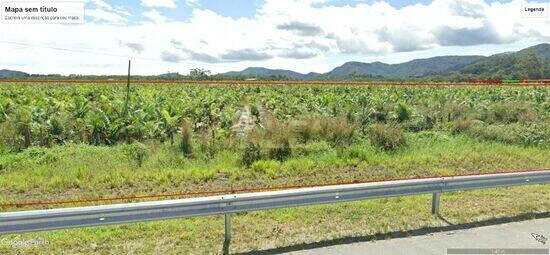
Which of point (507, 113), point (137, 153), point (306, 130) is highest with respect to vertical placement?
point (507, 113)

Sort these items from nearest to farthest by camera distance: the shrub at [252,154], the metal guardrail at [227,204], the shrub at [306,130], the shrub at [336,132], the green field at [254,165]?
the metal guardrail at [227,204] → the green field at [254,165] → the shrub at [252,154] → the shrub at [306,130] → the shrub at [336,132]

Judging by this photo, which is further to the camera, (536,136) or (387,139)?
(536,136)

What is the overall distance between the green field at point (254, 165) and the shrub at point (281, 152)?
28 millimetres

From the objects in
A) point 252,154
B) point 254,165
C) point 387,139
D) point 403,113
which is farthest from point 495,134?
point 254,165

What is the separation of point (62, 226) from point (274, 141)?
6.46 meters

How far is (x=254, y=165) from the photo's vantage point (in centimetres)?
907

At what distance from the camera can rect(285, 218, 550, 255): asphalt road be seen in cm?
484

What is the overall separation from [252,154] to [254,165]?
79cm

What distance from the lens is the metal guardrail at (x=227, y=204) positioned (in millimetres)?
4465

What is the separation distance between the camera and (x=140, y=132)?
1323 cm

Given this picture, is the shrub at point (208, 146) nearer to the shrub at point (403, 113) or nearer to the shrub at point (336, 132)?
the shrub at point (336, 132)

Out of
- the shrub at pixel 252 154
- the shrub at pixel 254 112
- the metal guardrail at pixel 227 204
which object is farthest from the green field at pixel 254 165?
the shrub at pixel 254 112

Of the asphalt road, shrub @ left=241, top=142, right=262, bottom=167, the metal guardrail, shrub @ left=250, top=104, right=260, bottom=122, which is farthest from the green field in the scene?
shrub @ left=250, top=104, right=260, bottom=122

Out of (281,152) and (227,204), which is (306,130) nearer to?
(281,152)
